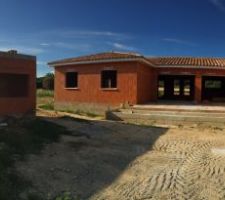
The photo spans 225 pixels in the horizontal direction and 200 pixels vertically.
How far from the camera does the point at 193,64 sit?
28.6 metres

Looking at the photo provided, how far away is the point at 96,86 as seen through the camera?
1045 inches

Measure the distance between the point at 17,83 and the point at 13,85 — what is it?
247mm

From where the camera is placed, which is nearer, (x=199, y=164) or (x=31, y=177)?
(x=31, y=177)

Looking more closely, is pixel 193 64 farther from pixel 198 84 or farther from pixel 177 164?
pixel 177 164

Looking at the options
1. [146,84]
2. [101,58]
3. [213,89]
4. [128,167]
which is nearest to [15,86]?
[101,58]

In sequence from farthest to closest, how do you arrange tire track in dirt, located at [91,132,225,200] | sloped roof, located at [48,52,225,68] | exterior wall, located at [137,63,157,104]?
1. exterior wall, located at [137,63,157,104]
2. sloped roof, located at [48,52,225,68]
3. tire track in dirt, located at [91,132,225,200]

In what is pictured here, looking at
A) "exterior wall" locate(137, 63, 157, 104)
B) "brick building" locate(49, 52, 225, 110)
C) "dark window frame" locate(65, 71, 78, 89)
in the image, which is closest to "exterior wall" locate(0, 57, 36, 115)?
"brick building" locate(49, 52, 225, 110)

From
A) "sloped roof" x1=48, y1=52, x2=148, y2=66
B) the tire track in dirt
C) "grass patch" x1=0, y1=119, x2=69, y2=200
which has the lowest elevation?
the tire track in dirt

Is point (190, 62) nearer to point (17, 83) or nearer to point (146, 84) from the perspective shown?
point (146, 84)

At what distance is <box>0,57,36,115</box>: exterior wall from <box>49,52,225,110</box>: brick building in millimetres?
8047

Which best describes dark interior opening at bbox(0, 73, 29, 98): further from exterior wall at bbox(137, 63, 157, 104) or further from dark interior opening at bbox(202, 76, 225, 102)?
dark interior opening at bbox(202, 76, 225, 102)

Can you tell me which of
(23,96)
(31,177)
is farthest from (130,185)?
(23,96)

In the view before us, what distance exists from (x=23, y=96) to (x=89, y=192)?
10308 millimetres

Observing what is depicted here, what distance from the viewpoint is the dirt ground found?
8.84m
